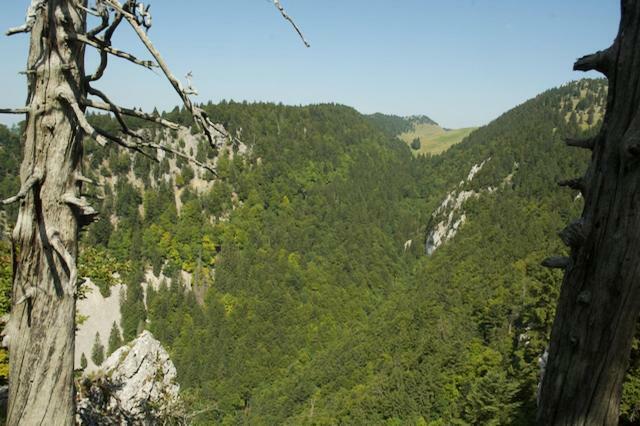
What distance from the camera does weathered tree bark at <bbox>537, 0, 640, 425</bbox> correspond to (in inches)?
101

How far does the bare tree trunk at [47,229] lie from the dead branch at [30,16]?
0.23 metres

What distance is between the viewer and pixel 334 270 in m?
119

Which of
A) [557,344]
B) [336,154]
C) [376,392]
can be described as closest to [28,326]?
[557,344]

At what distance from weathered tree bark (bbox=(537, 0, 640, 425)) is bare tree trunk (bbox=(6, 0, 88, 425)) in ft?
12.3

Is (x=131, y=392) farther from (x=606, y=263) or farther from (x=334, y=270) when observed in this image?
(x=334, y=270)

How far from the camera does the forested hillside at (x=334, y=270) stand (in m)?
54.7

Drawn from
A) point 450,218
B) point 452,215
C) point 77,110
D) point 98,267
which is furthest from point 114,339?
point 77,110

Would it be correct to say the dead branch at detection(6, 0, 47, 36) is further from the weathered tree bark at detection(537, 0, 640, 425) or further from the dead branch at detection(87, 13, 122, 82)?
the weathered tree bark at detection(537, 0, 640, 425)

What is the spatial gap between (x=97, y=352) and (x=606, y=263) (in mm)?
92784

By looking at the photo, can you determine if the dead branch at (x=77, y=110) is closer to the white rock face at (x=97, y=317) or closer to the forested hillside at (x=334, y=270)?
the forested hillside at (x=334, y=270)

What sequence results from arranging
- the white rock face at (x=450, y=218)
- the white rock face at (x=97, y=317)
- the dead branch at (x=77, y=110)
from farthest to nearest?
the white rock face at (x=450, y=218) < the white rock face at (x=97, y=317) < the dead branch at (x=77, y=110)

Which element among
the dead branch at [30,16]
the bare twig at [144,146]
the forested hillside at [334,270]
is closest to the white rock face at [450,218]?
the forested hillside at [334,270]

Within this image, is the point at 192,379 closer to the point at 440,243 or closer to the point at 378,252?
the point at 378,252

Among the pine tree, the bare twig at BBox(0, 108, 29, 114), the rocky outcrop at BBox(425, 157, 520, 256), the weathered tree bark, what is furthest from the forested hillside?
the weathered tree bark
